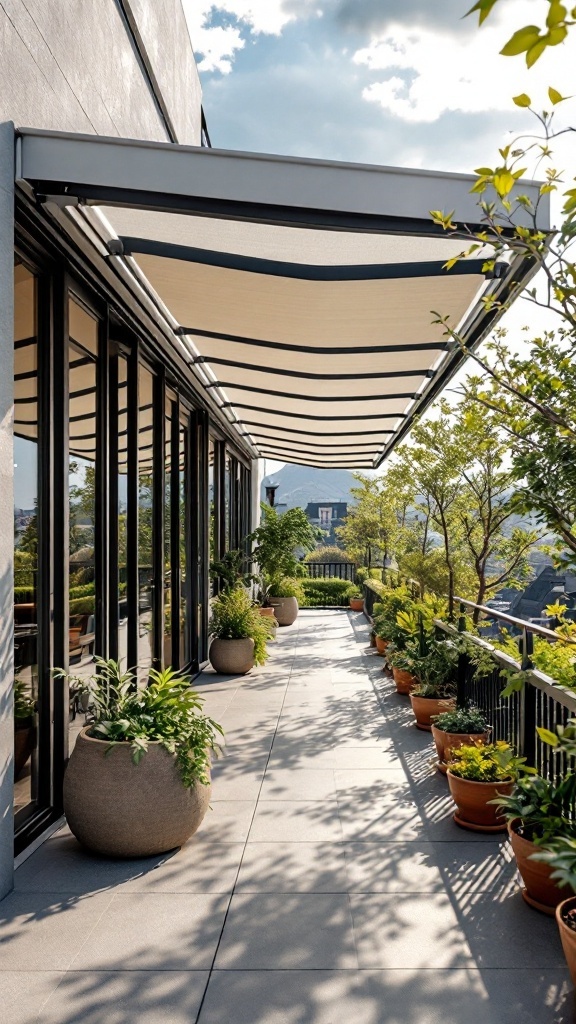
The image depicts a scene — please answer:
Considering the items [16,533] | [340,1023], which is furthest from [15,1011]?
[16,533]

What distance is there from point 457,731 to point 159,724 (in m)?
2.18

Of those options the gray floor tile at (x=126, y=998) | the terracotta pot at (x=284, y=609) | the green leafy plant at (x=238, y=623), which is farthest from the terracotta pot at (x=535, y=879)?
the terracotta pot at (x=284, y=609)

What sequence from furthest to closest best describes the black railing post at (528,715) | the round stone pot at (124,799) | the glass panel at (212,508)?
1. the glass panel at (212,508)
2. the black railing post at (528,715)
3. the round stone pot at (124,799)

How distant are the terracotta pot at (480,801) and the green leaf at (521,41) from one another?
3774mm

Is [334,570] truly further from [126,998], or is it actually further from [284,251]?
[126,998]

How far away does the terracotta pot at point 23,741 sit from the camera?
368cm

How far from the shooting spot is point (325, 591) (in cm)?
2025

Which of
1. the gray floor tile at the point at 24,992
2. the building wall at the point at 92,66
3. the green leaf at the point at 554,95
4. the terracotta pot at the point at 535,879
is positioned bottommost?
the gray floor tile at the point at 24,992

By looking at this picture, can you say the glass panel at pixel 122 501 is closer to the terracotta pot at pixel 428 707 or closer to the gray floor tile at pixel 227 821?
the gray floor tile at pixel 227 821

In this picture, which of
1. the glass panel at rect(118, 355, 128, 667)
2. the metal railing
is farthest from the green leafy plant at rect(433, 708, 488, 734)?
the metal railing

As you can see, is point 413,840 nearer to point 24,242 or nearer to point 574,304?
point 574,304

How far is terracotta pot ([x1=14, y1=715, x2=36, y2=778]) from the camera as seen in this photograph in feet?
12.1

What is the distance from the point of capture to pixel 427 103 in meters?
4.43

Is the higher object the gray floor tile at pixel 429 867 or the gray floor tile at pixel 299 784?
the gray floor tile at pixel 299 784
